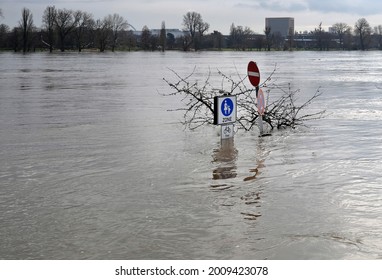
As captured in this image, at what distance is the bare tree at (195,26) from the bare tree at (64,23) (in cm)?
3577

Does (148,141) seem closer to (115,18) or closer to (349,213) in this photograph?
(349,213)

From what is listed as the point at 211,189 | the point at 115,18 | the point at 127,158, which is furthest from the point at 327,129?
the point at 115,18

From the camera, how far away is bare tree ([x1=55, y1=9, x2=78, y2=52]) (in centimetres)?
11939

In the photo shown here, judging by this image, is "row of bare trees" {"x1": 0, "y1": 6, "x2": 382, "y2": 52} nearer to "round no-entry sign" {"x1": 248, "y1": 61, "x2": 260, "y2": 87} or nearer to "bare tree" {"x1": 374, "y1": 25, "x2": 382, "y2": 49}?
"bare tree" {"x1": 374, "y1": 25, "x2": 382, "y2": 49}

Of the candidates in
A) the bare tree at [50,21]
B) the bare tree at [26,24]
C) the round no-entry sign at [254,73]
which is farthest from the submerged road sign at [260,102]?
the bare tree at [50,21]

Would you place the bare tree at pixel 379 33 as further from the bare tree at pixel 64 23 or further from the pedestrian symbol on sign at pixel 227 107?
the pedestrian symbol on sign at pixel 227 107

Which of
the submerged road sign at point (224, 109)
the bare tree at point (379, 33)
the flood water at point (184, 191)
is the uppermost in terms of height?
the bare tree at point (379, 33)

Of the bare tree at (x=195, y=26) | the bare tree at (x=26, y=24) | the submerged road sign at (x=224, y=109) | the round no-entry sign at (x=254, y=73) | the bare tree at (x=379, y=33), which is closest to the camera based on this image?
the submerged road sign at (x=224, y=109)

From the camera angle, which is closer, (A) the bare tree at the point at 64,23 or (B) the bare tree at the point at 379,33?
(A) the bare tree at the point at 64,23

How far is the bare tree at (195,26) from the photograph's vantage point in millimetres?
152962

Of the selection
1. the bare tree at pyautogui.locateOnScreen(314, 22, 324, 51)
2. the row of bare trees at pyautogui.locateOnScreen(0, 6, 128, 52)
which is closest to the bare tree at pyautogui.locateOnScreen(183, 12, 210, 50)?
the row of bare trees at pyautogui.locateOnScreen(0, 6, 128, 52)

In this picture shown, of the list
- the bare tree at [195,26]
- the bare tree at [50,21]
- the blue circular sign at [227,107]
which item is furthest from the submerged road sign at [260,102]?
the bare tree at [195,26]

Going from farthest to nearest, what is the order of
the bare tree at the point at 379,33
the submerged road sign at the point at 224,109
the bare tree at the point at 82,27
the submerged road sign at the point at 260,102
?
the bare tree at the point at 379,33 → the bare tree at the point at 82,27 → the submerged road sign at the point at 260,102 → the submerged road sign at the point at 224,109

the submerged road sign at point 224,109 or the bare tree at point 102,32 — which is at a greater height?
the bare tree at point 102,32
